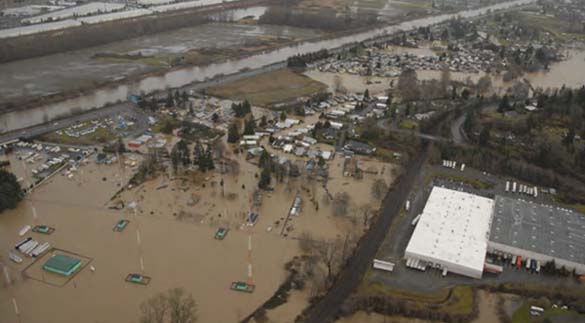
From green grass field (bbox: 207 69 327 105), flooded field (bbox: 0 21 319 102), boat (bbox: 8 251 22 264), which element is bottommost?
boat (bbox: 8 251 22 264)

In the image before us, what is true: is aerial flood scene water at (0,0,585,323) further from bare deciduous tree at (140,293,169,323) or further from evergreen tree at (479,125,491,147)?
evergreen tree at (479,125,491,147)

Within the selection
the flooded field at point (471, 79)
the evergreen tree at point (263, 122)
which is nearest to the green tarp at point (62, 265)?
the evergreen tree at point (263, 122)

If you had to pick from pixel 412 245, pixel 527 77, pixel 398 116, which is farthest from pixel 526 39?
pixel 412 245

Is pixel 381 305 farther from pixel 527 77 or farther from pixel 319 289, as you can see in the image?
pixel 527 77

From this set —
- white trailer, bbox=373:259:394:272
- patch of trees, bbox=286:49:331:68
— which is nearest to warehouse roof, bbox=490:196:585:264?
white trailer, bbox=373:259:394:272

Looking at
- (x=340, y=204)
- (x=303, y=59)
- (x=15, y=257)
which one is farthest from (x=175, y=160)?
(x=303, y=59)

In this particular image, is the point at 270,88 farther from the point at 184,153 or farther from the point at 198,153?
the point at 184,153
